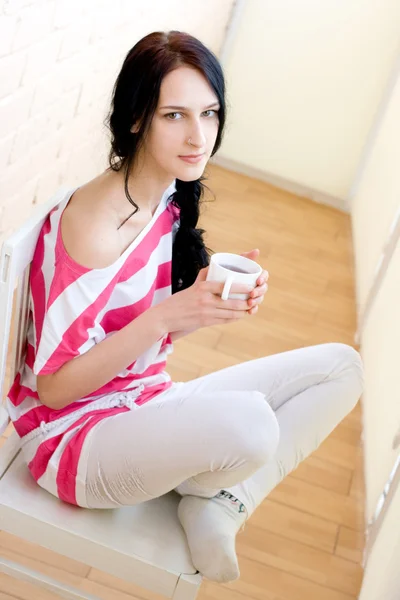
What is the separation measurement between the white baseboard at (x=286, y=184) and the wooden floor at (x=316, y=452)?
17cm

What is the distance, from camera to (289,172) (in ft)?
16.7

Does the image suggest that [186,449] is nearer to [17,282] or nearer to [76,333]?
[76,333]

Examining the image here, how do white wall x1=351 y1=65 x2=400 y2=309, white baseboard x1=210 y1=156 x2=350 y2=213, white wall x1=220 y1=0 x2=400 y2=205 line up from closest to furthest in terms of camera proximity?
white wall x1=351 y1=65 x2=400 y2=309 < white wall x1=220 y1=0 x2=400 y2=205 < white baseboard x1=210 y1=156 x2=350 y2=213

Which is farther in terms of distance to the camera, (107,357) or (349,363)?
(349,363)

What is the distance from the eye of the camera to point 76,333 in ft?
4.18

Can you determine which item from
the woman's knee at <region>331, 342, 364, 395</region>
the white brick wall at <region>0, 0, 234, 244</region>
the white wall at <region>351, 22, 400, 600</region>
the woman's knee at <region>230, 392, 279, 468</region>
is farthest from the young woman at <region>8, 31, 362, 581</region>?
the white brick wall at <region>0, 0, 234, 244</region>

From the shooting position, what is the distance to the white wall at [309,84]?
15.6ft

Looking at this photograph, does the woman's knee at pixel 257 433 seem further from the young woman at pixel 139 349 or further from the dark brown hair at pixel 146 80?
the dark brown hair at pixel 146 80

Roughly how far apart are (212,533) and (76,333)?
0.35m

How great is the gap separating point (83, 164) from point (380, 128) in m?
2.53

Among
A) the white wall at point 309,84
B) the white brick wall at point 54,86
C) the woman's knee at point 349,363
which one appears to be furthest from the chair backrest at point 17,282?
the white wall at point 309,84

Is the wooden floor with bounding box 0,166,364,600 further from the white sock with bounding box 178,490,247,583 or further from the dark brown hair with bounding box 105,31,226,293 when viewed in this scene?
the dark brown hair with bounding box 105,31,226,293

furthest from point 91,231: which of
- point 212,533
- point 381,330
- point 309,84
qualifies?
point 309,84

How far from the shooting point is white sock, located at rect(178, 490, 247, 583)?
124cm
